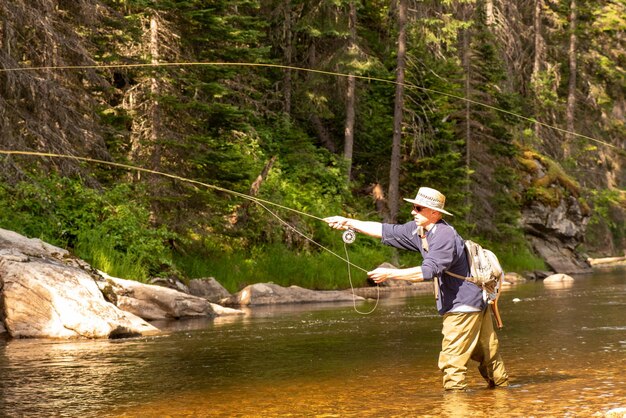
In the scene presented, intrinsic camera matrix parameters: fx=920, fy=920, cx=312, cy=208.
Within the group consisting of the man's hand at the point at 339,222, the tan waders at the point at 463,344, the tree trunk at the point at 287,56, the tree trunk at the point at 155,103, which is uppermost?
the tree trunk at the point at 287,56

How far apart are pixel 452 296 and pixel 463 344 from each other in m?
0.41

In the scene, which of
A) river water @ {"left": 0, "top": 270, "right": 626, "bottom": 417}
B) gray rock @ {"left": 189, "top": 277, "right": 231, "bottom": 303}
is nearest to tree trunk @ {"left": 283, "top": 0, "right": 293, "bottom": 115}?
gray rock @ {"left": 189, "top": 277, "right": 231, "bottom": 303}

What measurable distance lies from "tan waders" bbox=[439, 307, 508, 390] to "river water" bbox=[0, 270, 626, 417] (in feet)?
0.54

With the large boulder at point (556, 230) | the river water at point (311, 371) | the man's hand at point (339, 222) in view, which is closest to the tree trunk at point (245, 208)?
the river water at point (311, 371)

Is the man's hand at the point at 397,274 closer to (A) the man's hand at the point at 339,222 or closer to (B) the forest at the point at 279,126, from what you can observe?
(A) the man's hand at the point at 339,222

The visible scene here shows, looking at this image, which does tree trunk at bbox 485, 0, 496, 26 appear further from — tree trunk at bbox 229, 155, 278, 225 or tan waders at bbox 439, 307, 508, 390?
tan waders at bbox 439, 307, 508, 390

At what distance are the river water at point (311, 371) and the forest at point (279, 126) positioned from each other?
1743 mm

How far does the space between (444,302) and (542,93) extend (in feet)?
123

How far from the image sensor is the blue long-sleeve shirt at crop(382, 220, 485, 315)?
23.4 ft

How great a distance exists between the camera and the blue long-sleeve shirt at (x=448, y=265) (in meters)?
7.13

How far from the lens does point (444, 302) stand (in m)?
7.44

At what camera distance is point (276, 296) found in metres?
19.3

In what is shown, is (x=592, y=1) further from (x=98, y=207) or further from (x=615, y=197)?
(x=98, y=207)

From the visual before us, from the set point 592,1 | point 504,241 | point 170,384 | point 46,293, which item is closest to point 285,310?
point 46,293
